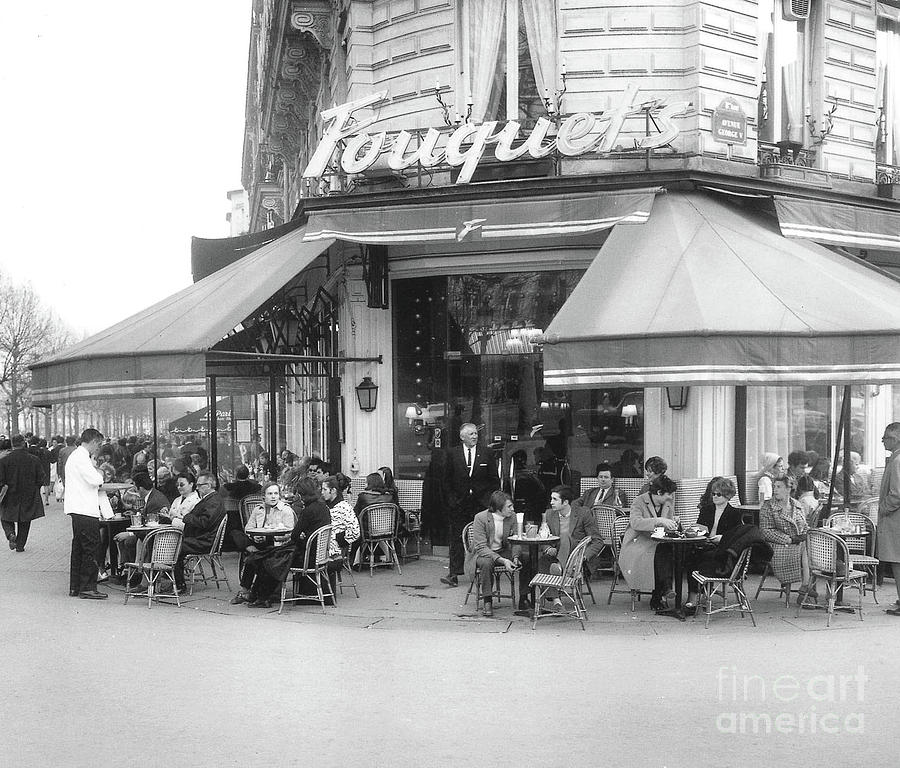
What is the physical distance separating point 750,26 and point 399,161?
5.01m

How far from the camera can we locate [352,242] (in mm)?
13984

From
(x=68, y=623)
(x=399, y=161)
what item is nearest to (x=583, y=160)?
(x=399, y=161)

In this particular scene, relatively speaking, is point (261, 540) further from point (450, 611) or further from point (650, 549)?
point (650, 549)

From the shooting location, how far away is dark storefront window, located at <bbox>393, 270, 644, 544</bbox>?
44.9 feet

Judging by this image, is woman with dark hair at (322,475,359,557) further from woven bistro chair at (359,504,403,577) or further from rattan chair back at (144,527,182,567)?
rattan chair back at (144,527,182,567)

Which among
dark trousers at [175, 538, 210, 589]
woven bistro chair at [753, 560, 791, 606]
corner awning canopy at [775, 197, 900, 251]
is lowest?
woven bistro chair at [753, 560, 791, 606]

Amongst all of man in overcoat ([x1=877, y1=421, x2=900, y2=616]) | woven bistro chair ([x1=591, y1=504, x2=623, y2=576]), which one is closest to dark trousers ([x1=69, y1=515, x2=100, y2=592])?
woven bistro chair ([x1=591, y1=504, x2=623, y2=576])

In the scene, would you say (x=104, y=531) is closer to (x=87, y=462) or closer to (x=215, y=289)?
(x=87, y=462)

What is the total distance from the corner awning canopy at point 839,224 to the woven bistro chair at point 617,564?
161 inches

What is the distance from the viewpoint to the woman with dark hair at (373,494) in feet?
44.0

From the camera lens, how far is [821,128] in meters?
14.2

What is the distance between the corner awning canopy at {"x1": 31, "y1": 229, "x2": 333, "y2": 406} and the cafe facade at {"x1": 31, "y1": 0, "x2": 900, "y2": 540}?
0.67ft

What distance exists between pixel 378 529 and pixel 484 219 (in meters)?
4.14

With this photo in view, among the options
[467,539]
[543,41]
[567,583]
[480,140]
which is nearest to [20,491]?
[467,539]
